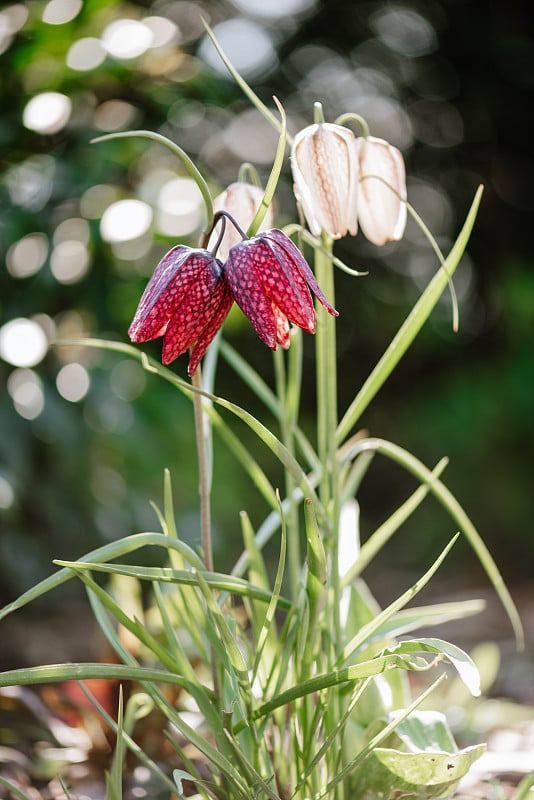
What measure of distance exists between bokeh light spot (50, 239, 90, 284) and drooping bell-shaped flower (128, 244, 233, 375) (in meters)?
0.76

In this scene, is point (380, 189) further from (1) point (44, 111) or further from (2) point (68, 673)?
(1) point (44, 111)

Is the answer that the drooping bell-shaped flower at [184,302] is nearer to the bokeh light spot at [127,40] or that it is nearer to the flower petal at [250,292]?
the flower petal at [250,292]

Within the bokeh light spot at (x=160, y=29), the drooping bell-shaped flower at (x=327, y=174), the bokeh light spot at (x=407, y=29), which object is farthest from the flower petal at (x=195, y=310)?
the bokeh light spot at (x=407, y=29)

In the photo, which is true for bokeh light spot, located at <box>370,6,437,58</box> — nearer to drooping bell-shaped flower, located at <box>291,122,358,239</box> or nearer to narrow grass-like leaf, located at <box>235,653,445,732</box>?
drooping bell-shaped flower, located at <box>291,122,358,239</box>

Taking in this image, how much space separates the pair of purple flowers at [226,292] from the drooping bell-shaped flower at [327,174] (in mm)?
79

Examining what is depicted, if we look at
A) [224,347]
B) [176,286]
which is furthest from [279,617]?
[176,286]

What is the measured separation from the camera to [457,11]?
6.61 ft

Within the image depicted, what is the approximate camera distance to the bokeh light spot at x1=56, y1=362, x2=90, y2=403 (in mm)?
1208

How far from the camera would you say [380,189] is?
0.64m

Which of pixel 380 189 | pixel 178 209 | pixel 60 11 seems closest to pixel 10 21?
pixel 60 11

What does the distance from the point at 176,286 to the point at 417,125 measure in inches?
72.7

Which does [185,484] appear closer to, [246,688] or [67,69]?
[67,69]

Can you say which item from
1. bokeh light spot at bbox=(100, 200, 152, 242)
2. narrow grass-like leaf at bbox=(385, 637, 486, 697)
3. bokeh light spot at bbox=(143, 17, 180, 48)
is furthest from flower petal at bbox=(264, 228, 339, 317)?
bokeh light spot at bbox=(143, 17, 180, 48)

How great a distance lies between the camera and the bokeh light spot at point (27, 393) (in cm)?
117
